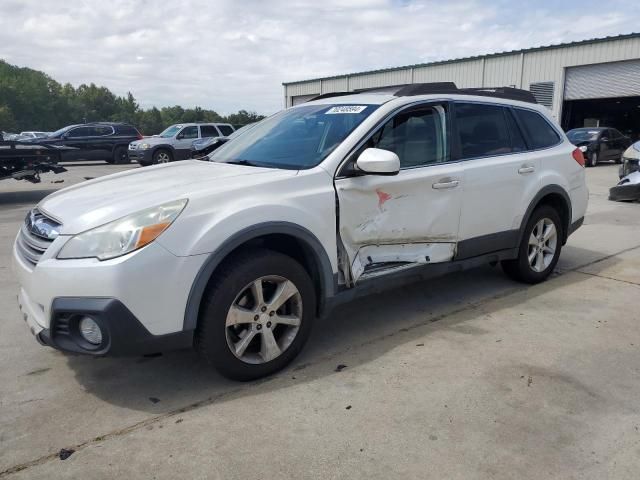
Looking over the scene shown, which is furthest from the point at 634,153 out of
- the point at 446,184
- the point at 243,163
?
the point at 243,163

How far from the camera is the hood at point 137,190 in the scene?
9.26 feet

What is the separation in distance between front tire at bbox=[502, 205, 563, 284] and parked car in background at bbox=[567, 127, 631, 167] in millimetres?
15787

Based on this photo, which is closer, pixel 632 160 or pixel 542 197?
pixel 542 197

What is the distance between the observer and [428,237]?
3.96m

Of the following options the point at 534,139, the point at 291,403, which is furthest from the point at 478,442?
the point at 534,139

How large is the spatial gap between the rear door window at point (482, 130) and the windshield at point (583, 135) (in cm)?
1716

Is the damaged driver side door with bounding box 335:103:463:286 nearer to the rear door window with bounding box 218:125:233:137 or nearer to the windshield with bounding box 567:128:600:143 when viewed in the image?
the rear door window with bounding box 218:125:233:137

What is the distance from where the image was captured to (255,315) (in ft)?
10.0

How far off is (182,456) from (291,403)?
0.67m

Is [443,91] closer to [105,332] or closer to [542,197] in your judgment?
[542,197]

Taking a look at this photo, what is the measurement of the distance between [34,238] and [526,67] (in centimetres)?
2678

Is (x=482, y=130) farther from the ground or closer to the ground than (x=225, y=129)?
farther from the ground

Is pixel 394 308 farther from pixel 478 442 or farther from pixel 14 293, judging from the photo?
pixel 14 293

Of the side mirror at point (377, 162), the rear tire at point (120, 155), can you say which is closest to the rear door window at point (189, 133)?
the rear tire at point (120, 155)
